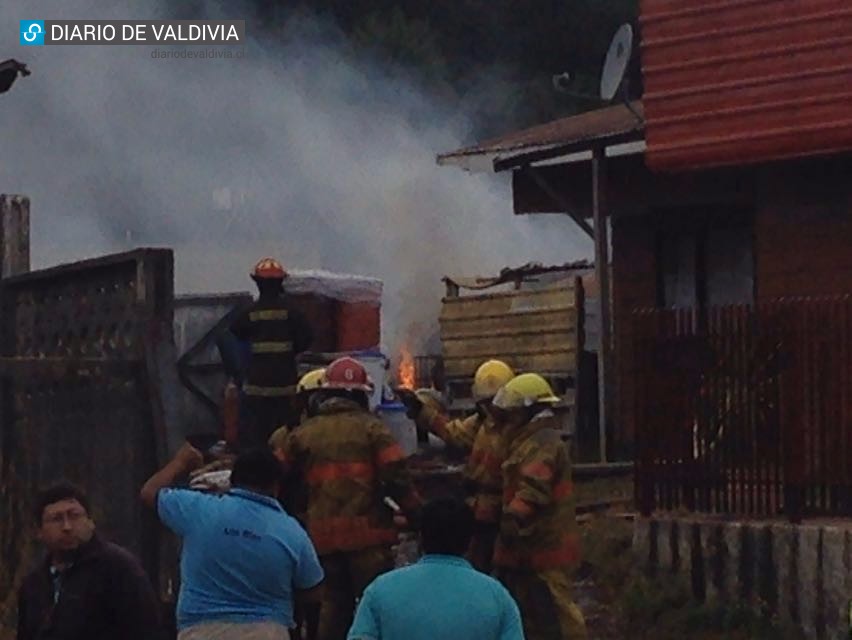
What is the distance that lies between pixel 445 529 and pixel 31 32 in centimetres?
3096

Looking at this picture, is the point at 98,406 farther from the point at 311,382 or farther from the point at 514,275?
the point at 514,275

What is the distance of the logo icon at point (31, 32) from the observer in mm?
34781

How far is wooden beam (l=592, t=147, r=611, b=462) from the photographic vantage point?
16.9 m

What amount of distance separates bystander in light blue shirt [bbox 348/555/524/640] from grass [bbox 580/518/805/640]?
522 centimetres

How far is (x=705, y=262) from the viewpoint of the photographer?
1672cm

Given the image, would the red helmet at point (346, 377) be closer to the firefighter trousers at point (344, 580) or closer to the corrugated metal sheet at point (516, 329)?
the firefighter trousers at point (344, 580)

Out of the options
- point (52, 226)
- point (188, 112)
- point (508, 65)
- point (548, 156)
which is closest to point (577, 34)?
point (508, 65)

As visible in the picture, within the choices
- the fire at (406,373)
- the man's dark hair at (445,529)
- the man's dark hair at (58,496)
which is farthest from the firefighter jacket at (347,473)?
the fire at (406,373)

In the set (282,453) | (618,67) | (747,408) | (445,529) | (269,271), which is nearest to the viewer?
(445,529)

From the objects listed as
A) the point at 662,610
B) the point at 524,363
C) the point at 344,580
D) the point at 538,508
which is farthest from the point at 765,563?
the point at 524,363

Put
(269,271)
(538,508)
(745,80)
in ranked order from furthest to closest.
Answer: (745,80) → (269,271) → (538,508)

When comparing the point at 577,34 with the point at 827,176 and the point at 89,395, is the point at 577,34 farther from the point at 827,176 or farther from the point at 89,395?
the point at 89,395

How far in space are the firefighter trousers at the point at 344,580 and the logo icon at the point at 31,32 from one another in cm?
2705

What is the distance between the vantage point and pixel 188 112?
126ft
